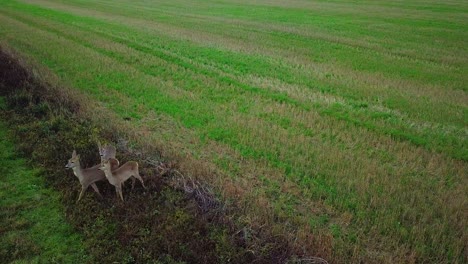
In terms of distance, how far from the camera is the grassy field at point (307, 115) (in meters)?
7.50

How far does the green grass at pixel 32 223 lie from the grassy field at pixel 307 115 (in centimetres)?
274

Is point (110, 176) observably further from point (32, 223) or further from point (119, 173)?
point (32, 223)

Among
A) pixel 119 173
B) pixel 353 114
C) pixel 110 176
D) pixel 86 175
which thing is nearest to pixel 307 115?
pixel 353 114

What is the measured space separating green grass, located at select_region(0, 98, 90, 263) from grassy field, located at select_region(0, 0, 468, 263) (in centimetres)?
274

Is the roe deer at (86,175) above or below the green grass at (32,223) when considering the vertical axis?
above

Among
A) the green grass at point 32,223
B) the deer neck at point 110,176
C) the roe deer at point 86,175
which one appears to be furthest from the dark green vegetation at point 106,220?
the deer neck at point 110,176

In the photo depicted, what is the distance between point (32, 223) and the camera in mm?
7109

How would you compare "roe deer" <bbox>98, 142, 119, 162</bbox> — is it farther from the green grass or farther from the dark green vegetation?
the green grass

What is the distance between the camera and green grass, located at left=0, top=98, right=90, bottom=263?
20.9 feet

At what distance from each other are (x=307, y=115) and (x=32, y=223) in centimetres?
874

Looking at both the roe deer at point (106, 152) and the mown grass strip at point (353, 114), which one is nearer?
the roe deer at point (106, 152)

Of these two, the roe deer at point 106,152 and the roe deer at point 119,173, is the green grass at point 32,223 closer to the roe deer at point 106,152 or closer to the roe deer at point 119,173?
the roe deer at point 119,173

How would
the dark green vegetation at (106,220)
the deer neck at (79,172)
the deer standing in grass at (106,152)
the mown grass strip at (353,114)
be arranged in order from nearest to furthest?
the dark green vegetation at (106,220), the deer standing in grass at (106,152), the deer neck at (79,172), the mown grass strip at (353,114)

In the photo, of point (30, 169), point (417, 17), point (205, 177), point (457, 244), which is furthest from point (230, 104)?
point (417, 17)
